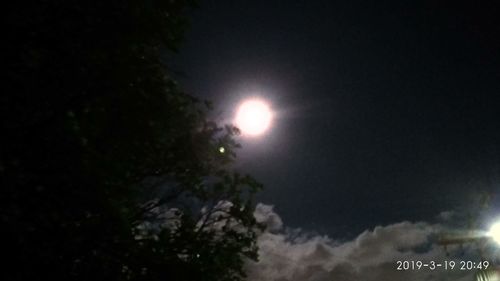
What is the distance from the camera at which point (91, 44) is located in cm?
611

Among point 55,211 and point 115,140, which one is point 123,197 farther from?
point 115,140

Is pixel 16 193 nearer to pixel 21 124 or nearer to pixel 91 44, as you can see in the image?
pixel 21 124

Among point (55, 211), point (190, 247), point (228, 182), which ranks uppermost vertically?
point (228, 182)

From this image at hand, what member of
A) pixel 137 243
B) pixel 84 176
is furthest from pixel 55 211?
pixel 137 243

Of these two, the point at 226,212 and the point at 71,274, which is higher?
the point at 226,212

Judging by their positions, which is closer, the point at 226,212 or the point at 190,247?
the point at 190,247

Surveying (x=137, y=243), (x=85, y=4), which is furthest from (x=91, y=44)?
(x=137, y=243)

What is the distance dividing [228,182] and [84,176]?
605 cm

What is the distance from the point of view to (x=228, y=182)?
11227mm

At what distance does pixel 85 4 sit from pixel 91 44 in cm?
52

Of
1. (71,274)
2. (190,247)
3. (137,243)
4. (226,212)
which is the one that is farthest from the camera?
(226,212)

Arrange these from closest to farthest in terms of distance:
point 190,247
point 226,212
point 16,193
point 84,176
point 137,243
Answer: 1. point 16,193
2. point 84,176
3. point 137,243
4. point 190,247
5. point 226,212

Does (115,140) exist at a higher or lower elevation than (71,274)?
higher

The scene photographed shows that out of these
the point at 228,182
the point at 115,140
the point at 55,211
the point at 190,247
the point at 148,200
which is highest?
the point at 228,182
